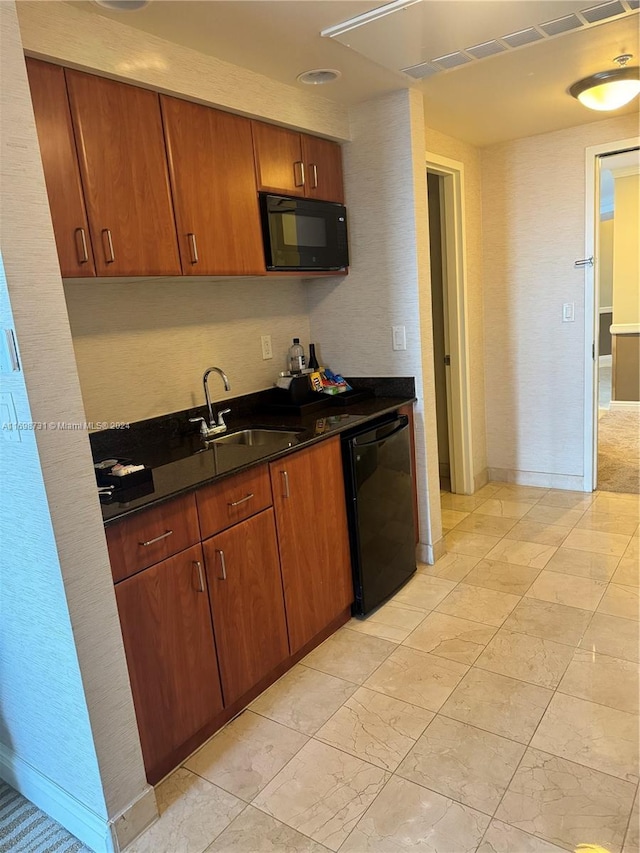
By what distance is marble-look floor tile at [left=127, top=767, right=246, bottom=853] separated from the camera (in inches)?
64.4

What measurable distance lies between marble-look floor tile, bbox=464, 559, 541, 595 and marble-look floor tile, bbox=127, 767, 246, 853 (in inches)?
63.8

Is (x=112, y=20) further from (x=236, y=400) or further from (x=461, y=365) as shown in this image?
(x=461, y=365)

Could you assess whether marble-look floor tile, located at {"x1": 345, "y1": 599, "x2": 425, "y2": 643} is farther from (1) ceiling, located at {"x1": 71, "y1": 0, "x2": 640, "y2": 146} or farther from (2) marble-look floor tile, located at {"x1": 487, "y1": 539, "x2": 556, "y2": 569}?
(1) ceiling, located at {"x1": 71, "y1": 0, "x2": 640, "y2": 146}

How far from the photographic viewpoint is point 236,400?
→ 290 cm

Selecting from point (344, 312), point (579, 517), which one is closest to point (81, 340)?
point (344, 312)

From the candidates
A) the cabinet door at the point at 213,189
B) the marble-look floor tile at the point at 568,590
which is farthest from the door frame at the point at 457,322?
the cabinet door at the point at 213,189

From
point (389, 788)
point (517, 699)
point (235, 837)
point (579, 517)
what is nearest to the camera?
point (235, 837)

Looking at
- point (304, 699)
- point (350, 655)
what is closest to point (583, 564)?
point (350, 655)

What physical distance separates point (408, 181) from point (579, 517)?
2.27 meters

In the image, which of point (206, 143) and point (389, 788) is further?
point (206, 143)

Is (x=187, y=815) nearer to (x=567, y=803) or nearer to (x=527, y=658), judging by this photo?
(x=567, y=803)

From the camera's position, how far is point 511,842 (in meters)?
1.55

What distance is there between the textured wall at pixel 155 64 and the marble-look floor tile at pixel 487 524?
7.86 feet

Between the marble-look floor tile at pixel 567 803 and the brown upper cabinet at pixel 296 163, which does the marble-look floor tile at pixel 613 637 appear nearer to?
the marble-look floor tile at pixel 567 803
